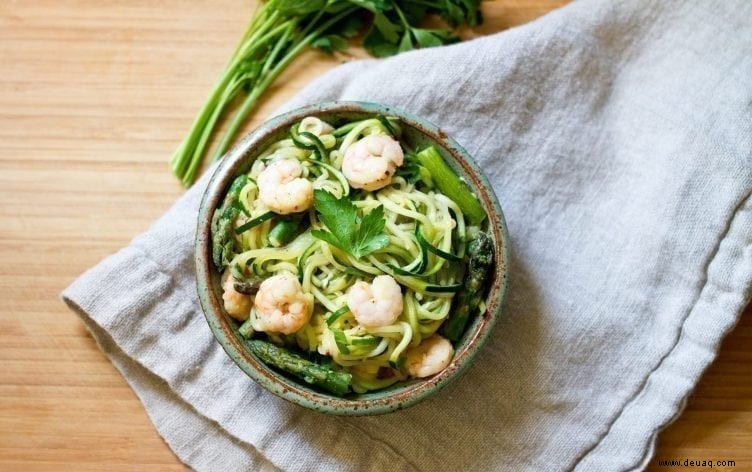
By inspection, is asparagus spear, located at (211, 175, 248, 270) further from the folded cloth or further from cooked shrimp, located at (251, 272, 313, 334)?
the folded cloth

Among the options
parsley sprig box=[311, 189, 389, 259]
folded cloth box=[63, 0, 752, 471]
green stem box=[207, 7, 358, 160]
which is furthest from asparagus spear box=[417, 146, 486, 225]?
green stem box=[207, 7, 358, 160]

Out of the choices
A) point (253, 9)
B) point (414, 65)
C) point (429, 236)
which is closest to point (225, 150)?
point (253, 9)

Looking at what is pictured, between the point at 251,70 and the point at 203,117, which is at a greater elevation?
the point at 251,70

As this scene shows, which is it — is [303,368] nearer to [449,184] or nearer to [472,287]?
[472,287]

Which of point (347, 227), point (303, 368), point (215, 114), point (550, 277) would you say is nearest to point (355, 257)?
point (347, 227)

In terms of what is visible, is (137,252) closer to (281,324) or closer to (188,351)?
(188,351)

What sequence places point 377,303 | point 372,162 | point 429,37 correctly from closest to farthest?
point 377,303 < point 372,162 < point 429,37
